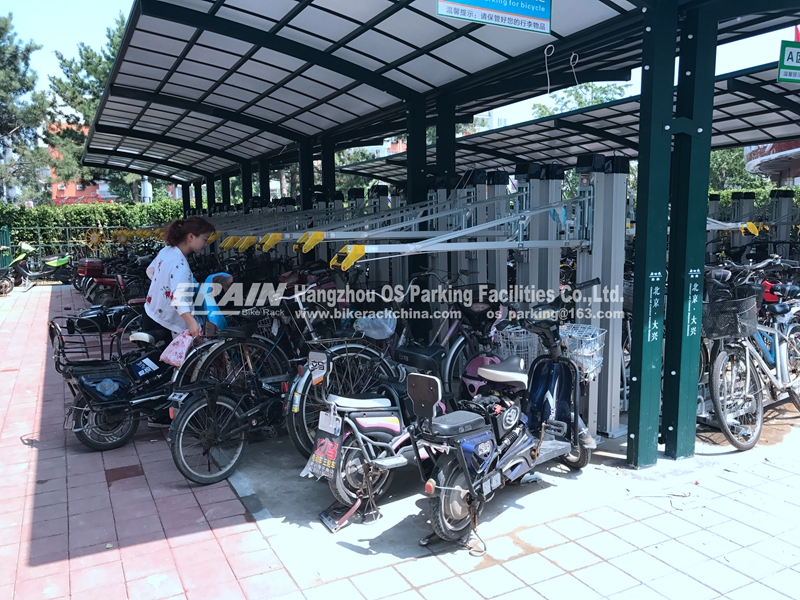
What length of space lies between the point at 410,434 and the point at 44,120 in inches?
1101

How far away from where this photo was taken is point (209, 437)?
420 centimetres

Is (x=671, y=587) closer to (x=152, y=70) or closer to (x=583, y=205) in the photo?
(x=583, y=205)

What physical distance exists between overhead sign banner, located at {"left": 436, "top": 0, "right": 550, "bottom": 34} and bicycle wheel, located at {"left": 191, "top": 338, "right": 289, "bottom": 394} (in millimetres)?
3037

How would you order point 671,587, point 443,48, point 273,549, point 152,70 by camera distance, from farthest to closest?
point 152,70 → point 443,48 → point 273,549 → point 671,587

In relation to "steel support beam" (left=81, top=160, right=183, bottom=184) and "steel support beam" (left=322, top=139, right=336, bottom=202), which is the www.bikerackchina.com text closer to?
"steel support beam" (left=322, top=139, right=336, bottom=202)

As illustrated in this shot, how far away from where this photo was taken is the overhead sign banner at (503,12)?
3391 mm

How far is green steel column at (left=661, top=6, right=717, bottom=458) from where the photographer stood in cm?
416

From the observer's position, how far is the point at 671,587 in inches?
118

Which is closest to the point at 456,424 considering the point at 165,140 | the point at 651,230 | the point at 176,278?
the point at 651,230

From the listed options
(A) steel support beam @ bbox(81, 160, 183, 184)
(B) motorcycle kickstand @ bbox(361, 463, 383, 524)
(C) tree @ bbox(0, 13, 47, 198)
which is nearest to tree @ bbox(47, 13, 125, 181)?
(C) tree @ bbox(0, 13, 47, 198)

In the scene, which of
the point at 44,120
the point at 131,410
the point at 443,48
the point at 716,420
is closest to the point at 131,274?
the point at 131,410

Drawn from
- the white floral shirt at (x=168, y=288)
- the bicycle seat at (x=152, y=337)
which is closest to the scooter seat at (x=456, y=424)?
the white floral shirt at (x=168, y=288)

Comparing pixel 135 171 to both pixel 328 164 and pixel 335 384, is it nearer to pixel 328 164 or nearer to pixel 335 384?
pixel 328 164

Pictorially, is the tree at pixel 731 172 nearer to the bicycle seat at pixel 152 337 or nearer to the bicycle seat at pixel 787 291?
the bicycle seat at pixel 787 291
